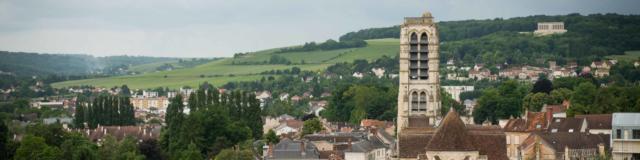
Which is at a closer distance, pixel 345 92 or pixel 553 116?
pixel 553 116

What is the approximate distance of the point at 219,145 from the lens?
Answer: 113 meters

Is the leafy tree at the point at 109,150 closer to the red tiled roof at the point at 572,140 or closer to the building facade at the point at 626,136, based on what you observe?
the red tiled roof at the point at 572,140

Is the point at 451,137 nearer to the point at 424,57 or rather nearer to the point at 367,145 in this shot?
the point at 367,145

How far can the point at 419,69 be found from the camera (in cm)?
9881

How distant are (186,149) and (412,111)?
2041 cm

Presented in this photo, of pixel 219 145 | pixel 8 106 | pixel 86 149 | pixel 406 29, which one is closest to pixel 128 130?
pixel 219 145

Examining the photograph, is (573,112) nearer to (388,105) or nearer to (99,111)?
(388,105)

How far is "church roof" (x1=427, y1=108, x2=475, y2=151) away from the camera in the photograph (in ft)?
214

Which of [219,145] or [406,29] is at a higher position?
[406,29]

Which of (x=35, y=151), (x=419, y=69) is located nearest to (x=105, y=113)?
(x=35, y=151)

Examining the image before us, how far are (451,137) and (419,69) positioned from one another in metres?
33.4

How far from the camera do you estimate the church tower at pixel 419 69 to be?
321ft

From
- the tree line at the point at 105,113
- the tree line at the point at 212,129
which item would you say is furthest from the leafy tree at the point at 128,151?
the tree line at the point at 105,113

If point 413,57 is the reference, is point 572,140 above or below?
below
